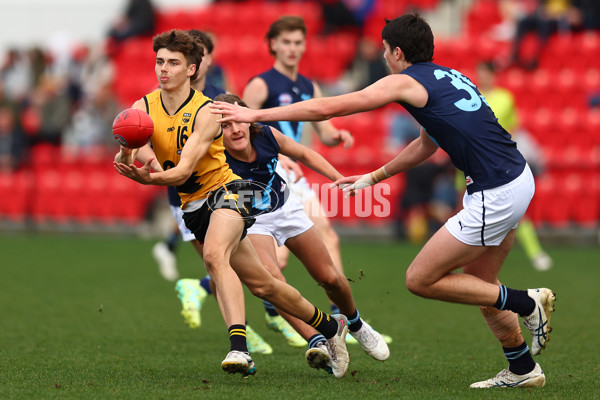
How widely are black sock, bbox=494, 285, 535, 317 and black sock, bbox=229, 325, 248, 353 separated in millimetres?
1468

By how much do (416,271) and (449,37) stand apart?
14214 mm

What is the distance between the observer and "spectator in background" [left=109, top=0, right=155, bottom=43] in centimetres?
2089

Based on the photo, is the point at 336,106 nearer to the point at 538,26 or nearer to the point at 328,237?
the point at 328,237

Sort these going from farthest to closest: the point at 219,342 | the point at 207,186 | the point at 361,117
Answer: the point at 361,117, the point at 219,342, the point at 207,186

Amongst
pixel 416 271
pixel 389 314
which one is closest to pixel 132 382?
pixel 416 271

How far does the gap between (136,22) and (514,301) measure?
16635 millimetres

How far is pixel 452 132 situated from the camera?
550 centimetres

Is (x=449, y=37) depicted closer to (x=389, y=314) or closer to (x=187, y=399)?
(x=389, y=314)

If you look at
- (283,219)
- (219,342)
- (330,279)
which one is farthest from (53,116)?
(330,279)

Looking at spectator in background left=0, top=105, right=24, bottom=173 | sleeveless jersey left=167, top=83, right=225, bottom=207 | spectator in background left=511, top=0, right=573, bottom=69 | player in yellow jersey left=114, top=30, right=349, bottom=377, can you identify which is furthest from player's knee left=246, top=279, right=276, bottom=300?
spectator in background left=0, top=105, right=24, bottom=173

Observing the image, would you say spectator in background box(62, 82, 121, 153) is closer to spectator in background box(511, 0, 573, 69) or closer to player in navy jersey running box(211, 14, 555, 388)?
spectator in background box(511, 0, 573, 69)

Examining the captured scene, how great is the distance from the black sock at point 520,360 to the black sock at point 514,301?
0.29 metres

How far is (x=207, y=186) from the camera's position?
5.95m

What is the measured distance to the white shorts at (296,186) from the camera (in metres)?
7.44
